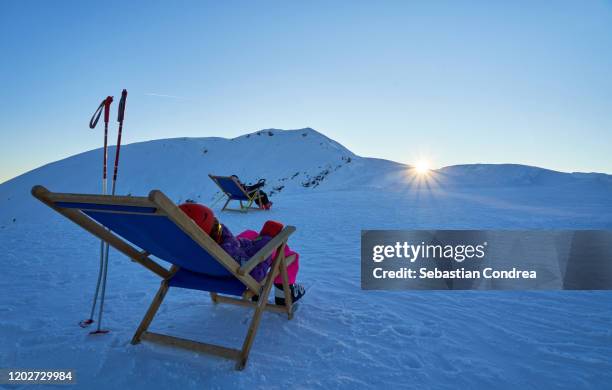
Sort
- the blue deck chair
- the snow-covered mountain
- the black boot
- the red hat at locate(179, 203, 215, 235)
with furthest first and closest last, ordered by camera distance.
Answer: the snow-covered mountain
the black boot
the red hat at locate(179, 203, 215, 235)
the blue deck chair

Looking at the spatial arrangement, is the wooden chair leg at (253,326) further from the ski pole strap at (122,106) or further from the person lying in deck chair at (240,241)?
the ski pole strap at (122,106)

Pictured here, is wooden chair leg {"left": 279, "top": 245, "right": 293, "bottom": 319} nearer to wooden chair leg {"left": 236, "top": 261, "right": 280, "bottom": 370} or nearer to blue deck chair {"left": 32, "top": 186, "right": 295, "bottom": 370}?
blue deck chair {"left": 32, "top": 186, "right": 295, "bottom": 370}

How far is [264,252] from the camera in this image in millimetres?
2150

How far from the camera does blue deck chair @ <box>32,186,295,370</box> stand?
1.63m

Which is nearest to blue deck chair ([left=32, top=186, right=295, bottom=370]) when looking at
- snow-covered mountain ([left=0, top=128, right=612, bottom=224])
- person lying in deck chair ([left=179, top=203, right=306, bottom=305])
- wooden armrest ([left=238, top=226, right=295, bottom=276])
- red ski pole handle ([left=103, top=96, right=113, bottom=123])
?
wooden armrest ([left=238, top=226, right=295, bottom=276])

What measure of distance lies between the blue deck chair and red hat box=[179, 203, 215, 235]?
17 cm

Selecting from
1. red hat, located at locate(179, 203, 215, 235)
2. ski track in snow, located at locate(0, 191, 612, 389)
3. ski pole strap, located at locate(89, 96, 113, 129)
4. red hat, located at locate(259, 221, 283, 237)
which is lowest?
ski track in snow, located at locate(0, 191, 612, 389)

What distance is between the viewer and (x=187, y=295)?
10.4 ft

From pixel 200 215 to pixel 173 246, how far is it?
0.22m

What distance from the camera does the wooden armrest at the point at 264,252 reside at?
6.49 feet

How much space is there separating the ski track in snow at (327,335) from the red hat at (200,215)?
0.79m

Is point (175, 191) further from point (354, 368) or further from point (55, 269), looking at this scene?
point (354, 368)

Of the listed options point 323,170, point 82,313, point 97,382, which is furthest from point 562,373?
point 323,170

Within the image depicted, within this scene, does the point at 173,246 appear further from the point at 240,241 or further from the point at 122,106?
the point at 122,106
